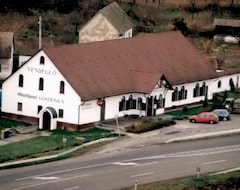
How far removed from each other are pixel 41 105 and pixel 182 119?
11.7 metres

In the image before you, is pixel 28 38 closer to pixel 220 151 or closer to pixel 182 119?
pixel 182 119

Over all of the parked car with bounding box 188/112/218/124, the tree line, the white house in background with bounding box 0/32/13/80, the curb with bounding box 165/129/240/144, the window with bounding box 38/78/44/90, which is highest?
the tree line

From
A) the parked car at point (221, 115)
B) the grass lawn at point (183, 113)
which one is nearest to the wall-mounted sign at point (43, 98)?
the grass lawn at point (183, 113)

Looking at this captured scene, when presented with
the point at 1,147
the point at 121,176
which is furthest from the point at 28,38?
the point at 121,176

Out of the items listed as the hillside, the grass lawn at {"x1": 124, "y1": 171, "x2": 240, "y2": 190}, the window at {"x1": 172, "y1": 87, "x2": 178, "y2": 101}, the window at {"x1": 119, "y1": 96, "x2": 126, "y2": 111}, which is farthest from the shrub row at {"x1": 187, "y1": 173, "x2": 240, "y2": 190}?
the hillside

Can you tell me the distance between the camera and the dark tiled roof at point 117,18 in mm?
108875

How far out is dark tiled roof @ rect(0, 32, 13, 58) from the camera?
103 meters

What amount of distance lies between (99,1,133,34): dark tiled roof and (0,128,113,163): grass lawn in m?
29.1

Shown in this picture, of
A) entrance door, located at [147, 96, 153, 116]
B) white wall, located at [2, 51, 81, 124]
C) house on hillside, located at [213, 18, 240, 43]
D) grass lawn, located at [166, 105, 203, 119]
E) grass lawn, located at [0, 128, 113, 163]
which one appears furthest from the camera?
house on hillside, located at [213, 18, 240, 43]

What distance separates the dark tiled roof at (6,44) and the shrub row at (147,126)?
2457cm

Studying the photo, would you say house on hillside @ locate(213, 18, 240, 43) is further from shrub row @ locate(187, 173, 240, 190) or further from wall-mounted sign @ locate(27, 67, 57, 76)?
shrub row @ locate(187, 173, 240, 190)

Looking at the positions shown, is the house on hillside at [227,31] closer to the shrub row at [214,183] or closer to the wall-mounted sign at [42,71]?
the wall-mounted sign at [42,71]

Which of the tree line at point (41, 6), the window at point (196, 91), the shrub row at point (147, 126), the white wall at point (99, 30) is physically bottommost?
the shrub row at point (147, 126)

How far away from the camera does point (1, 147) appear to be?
2899 inches
